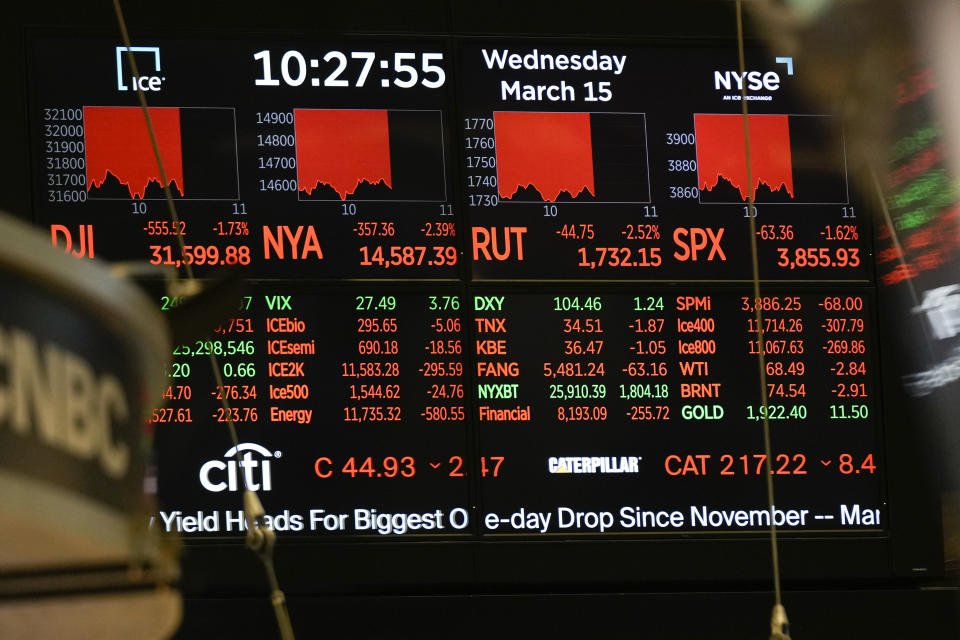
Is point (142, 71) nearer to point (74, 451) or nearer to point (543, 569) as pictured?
point (543, 569)

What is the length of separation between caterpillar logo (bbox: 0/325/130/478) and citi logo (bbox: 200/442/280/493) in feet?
9.16

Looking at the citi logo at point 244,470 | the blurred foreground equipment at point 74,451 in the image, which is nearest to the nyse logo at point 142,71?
the citi logo at point 244,470

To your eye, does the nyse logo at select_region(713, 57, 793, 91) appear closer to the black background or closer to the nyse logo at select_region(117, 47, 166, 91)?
the black background

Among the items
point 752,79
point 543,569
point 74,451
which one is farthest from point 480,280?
point 74,451

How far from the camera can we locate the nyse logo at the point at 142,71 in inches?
137

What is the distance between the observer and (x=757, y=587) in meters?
3.63

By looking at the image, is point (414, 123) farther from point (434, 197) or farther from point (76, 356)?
point (76, 356)

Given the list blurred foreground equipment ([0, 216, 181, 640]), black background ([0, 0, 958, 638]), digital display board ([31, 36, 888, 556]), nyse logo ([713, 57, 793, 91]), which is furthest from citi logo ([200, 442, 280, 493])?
blurred foreground equipment ([0, 216, 181, 640])

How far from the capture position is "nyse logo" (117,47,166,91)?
11.4ft

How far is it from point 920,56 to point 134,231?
2600 millimetres

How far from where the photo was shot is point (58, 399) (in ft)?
1.79

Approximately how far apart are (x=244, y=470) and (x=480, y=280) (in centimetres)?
71

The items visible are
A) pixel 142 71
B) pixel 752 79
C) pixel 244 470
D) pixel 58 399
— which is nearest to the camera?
pixel 58 399

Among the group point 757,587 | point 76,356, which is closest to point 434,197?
point 757,587
